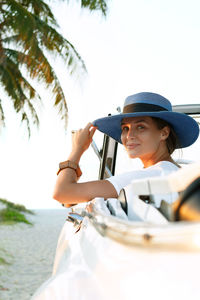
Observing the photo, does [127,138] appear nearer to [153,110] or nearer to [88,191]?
[153,110]

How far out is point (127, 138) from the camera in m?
2.34

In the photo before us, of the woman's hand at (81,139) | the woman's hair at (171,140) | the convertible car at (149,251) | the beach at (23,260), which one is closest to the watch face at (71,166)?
the woman's hand at (81,139)

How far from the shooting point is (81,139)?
253 centimetres

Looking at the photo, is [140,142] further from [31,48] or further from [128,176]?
[31,48]

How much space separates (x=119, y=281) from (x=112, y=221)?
160 mm

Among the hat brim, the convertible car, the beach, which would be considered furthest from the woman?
the beach

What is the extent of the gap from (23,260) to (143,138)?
14590 mm

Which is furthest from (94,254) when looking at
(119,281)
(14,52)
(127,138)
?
(14,52)

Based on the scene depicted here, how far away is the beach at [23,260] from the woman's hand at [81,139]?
641 centimetres

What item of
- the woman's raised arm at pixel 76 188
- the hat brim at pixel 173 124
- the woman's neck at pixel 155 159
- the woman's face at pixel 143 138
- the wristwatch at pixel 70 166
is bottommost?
the woman's raised arm at pixel 76 188

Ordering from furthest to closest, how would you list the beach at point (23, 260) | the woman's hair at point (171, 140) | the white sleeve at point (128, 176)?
the beach at point (23, 260)
the woman's hair at point (171, 140)
the white sleeve at point (128, 176)

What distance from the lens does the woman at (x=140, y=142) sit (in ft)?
6.93

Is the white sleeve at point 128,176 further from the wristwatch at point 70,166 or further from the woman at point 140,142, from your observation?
the wristwatch at point 70,166

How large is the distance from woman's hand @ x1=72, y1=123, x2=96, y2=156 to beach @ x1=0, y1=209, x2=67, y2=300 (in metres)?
6.41
